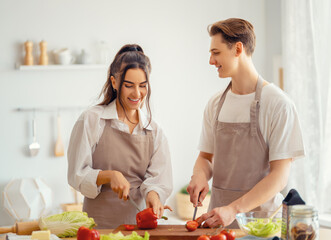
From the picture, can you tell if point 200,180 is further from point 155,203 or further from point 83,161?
point 83,161

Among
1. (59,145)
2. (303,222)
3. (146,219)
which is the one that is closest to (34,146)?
(59,145)

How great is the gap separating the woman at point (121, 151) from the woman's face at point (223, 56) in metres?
0.32

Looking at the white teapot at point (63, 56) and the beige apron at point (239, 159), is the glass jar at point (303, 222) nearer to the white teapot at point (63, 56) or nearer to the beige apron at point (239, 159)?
the beige apron at point (239, 159)

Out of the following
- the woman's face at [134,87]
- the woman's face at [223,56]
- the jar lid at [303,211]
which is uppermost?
the woman's face at [223,56]

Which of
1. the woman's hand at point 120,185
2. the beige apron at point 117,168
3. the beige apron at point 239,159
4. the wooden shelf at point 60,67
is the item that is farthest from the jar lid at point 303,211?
the wooden shelf at point 60,67

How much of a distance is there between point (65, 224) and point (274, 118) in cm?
98

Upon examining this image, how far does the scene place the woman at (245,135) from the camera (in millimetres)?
2184

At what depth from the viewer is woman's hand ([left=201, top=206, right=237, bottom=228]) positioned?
81.7 inches

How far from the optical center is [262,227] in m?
1.93

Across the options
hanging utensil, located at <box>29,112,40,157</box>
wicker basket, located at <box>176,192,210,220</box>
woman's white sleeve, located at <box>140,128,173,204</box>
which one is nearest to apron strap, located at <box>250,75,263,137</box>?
woman's white sleeve, located at <box>140,128,173,204</box>

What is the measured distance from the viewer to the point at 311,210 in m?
1.64

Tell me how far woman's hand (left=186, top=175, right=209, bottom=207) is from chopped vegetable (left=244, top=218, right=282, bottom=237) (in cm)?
41

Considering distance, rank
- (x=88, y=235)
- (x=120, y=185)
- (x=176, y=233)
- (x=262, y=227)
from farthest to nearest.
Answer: (x=120, y=185) < (x=176, y=233) < (x=262, y=227) < (x=88, y=235)

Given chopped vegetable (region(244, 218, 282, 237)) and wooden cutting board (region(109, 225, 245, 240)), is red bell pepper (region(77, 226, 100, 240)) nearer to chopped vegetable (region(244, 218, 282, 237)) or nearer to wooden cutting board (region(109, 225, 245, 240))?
wooden cutting board (region(109, 225, 245, 240))
